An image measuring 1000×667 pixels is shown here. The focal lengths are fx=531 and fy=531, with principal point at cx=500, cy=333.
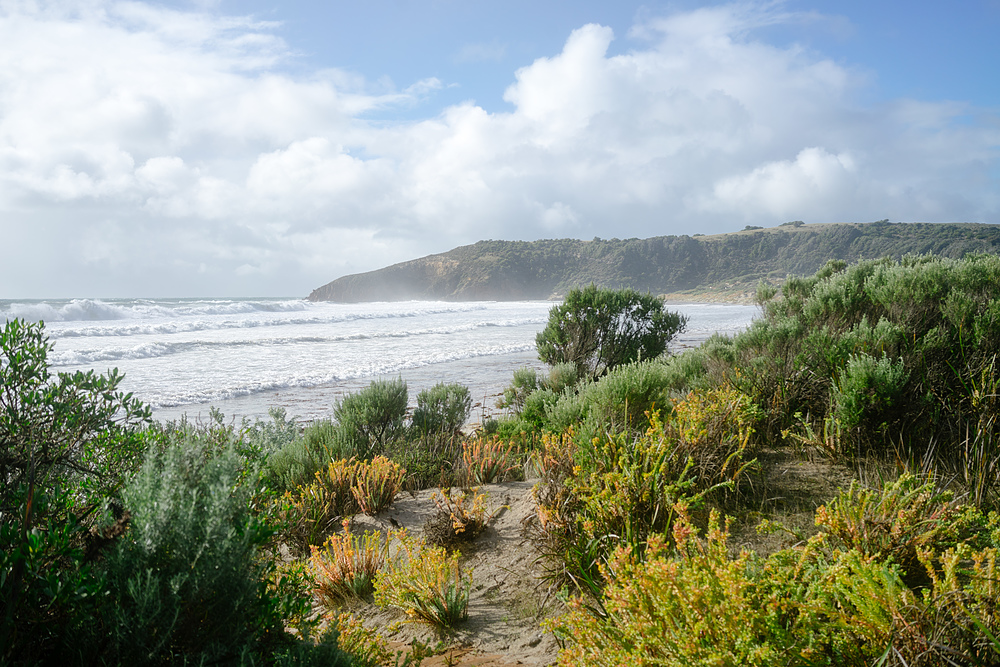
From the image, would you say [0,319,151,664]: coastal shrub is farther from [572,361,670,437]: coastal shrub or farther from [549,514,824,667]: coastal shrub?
[572,361,670,437]: coastal shrub

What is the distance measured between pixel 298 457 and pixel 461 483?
1753 mm

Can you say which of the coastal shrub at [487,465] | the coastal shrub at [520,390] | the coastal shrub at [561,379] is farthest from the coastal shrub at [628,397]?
the coastal shrub at [520,390]

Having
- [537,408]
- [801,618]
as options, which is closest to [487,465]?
[537,408]

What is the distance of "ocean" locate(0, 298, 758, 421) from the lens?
11354 millimetres

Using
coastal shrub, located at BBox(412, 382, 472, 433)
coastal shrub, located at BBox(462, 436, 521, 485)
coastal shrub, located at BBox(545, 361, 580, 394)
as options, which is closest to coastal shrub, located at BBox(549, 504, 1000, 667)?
coastal shrub, located at BBox(462, 436, 521, 485)

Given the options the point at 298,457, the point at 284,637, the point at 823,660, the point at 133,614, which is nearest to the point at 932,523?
the point at 823,660

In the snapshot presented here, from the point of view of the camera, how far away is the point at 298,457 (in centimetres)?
563

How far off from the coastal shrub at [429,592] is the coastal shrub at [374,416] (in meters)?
3.22

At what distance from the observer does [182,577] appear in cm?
171

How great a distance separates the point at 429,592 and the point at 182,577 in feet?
5.95

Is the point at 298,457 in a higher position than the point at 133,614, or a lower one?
lower

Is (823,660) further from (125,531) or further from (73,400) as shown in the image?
(73,400)

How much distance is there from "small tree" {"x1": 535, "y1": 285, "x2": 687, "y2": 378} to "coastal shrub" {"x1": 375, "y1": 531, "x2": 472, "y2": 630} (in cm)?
765

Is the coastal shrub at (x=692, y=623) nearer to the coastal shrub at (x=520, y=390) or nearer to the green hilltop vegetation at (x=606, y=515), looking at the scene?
the green hilltop vegetation at (x=606, y=515)
